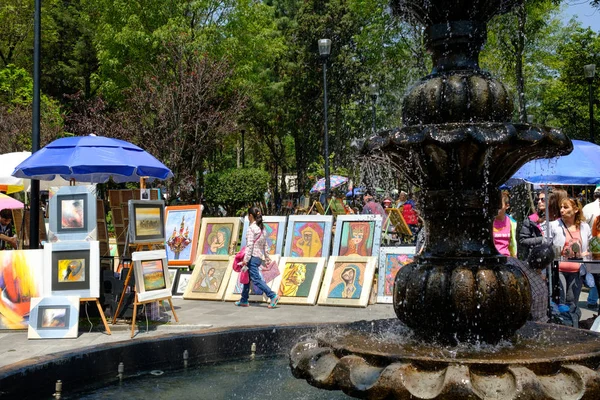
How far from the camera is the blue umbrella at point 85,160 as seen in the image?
9.98 m

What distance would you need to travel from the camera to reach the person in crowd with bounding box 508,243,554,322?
6.57 m

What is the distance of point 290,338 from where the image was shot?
22.5 feet

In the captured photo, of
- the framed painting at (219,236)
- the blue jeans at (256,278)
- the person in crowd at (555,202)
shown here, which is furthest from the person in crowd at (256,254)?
the person in crowd at (555,202)

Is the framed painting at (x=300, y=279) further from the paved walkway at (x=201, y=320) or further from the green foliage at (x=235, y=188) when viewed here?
the green foliage at (x=235, y=188)

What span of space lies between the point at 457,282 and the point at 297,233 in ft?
29.4

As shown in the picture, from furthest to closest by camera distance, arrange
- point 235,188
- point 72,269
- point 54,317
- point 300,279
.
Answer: point 235,188, point 300,279, point 72,269, point 54,317

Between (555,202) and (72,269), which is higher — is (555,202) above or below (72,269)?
above

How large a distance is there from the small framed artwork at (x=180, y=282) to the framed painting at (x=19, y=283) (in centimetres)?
370

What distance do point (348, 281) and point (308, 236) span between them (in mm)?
1553

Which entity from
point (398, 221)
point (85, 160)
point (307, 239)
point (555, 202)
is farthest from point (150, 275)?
point (398, 221)

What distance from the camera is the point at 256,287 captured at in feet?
39.5

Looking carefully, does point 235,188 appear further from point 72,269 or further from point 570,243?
point 570,243

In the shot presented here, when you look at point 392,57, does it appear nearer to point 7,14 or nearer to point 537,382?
point 7,14

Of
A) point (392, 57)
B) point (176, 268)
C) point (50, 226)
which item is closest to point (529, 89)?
point (392, 57)
